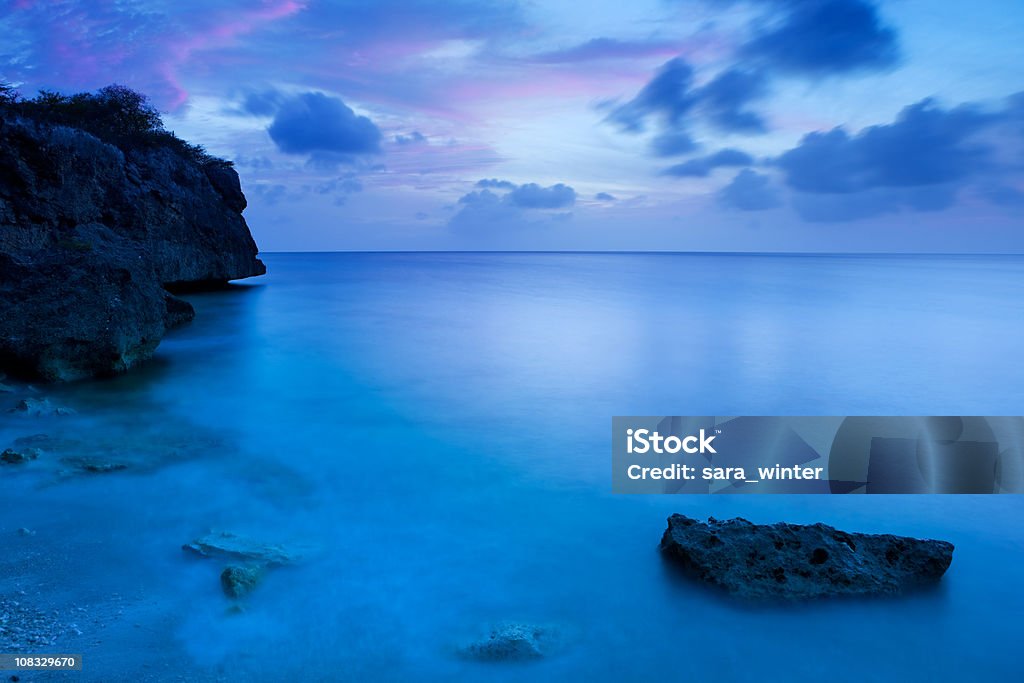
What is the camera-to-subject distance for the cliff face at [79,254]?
28.4 ft

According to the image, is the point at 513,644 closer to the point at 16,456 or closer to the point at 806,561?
the point at 806,561

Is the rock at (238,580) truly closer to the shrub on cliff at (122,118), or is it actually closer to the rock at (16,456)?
the rock at (16,456)

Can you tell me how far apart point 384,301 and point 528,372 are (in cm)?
1483

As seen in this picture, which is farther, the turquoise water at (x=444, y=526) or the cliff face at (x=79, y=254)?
Result: the cliff face at (x=79, y=254)

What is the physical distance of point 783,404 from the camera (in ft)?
29.1

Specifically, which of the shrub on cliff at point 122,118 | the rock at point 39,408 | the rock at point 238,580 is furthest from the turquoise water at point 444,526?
the shrub on cliff at point 122,118

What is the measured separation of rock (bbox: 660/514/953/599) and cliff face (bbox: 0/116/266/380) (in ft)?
28.3

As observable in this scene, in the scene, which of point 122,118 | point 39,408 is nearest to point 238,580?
point 39,408

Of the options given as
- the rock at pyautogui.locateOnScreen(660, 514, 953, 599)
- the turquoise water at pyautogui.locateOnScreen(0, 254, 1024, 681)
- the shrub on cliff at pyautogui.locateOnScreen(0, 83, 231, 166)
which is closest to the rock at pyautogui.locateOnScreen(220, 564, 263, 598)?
the turquoise water at pyautogui.locateOnScreen(0, 254, 1024, 681)

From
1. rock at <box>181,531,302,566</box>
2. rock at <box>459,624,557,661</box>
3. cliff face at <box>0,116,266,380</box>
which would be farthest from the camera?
cliff face at <box>0,116,266,380</box>

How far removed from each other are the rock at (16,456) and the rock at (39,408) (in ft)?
5.02

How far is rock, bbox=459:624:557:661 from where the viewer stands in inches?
135

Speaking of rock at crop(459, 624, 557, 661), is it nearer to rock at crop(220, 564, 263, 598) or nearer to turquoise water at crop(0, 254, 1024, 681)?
turquoise water at crop(0, 254, 1024, 681)

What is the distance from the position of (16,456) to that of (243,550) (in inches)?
118
